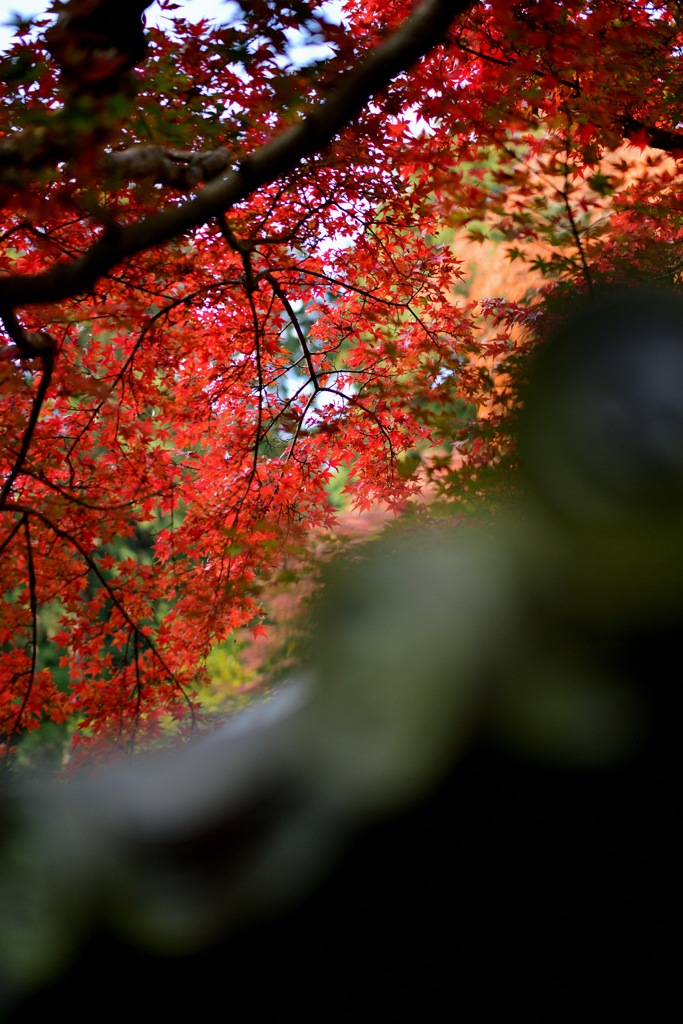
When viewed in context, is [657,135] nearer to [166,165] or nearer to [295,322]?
[295,322]

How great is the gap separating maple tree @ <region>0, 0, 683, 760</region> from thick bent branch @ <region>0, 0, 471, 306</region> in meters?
0.02

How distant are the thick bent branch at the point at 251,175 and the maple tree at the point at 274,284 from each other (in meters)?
0.02

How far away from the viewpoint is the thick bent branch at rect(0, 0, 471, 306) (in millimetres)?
A: 1726

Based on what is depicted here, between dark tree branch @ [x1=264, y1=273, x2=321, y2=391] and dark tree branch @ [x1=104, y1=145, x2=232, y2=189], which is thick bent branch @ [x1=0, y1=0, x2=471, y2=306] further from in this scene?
dark tree branch @ [x1=264, y1=273, x2=321, y2=391]

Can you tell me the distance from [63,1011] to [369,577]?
137 cm

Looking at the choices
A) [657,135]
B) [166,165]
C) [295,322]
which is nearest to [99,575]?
[295,322]

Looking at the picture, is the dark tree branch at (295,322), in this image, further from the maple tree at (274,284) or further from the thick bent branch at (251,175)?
the thick bent branch at (251,175)

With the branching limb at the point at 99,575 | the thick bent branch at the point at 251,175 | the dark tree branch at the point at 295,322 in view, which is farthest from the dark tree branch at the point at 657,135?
the branching limb at the point at 99,575

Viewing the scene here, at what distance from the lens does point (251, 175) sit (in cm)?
194

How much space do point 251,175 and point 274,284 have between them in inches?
50.7

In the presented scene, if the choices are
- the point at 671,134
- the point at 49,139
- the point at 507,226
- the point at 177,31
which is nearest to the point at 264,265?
the point at 177,31

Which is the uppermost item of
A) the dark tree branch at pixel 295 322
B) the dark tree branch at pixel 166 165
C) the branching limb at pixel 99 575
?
the dark tree branch at pixel 295 322

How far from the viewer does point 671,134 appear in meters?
A: 3.35

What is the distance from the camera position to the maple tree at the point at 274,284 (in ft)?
8.38
